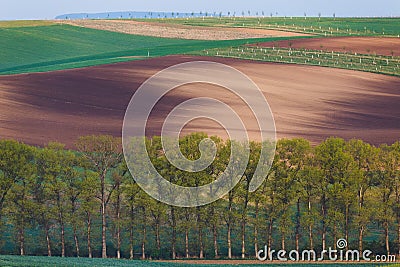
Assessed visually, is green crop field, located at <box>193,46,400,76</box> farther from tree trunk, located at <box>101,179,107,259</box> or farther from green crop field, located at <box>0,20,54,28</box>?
tree trunk, located at <box>101,179,107,259</box>

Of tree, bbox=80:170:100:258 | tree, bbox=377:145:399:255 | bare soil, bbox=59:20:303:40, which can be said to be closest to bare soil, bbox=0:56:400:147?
tree, bbox=80:170:100:258

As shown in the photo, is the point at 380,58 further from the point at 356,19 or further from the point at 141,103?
the point at 356,19

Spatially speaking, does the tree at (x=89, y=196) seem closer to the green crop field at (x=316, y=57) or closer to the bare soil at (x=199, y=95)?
the bare soil at (x=199, y=95)

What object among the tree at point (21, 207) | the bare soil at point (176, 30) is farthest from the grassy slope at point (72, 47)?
the tree at point (21, 207)

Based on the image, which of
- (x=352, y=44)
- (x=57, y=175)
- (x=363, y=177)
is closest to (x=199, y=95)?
(x=57, y=175)

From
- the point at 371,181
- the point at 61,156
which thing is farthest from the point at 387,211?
the point at 61,156
